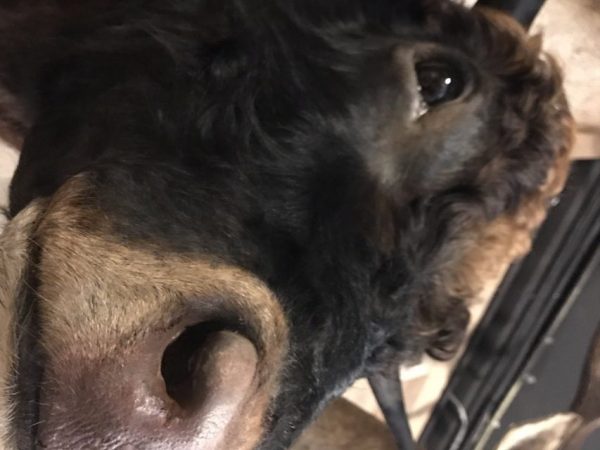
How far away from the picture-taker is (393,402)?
190cm

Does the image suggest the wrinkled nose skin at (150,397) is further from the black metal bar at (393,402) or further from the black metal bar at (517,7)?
the black metal bar at (517,7)

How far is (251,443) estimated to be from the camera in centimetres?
82

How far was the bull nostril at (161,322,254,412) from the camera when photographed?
741 mm

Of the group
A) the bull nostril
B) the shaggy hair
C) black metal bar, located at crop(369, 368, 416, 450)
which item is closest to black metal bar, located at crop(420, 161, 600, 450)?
black metal bar, located at crop(369, 368, 416, 450)

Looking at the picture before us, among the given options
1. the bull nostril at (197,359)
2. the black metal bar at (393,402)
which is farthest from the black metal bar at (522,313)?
the bull nostril at (197,359)

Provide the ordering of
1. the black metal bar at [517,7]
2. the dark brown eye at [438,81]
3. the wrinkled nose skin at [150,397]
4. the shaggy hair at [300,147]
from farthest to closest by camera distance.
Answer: the black metal bar at [517,7]
the dark brown eye at [438,81]
the shaggy hair at [300,147]
the wrinkled nose skin at [150,397]

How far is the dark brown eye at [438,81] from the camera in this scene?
114 centimetres

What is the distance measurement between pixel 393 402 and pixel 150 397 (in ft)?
4.09

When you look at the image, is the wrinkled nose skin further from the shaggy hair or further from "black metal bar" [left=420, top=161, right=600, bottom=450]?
"black metal bar" [left=420, top=161, right=600, bottom=450]

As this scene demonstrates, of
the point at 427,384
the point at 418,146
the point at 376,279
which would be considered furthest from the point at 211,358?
the point at 427,384

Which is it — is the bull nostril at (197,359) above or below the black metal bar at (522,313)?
above

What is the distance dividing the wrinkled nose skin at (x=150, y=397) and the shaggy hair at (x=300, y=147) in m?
0.13

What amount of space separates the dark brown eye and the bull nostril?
0.50 m

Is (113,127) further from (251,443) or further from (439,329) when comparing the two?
(439,329)
